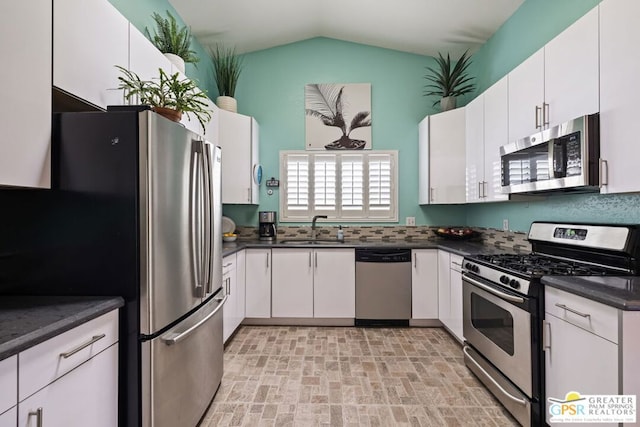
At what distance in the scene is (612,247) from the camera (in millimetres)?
1737

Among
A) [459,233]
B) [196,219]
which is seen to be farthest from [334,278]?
[196,219]

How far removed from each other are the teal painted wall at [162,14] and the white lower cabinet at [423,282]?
104 inches

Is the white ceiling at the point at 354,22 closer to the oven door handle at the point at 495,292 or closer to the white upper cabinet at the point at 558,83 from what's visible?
the white upper cabinet at the point at 558,83

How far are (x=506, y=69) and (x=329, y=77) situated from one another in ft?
6.42

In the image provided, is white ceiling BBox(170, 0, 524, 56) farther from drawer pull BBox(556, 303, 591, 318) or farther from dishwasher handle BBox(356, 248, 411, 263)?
drawer pull BBox(556, 303, 591, 318)

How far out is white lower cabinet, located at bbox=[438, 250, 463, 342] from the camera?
286cm

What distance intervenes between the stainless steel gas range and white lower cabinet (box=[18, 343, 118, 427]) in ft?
6.66

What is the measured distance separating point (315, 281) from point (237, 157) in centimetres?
163

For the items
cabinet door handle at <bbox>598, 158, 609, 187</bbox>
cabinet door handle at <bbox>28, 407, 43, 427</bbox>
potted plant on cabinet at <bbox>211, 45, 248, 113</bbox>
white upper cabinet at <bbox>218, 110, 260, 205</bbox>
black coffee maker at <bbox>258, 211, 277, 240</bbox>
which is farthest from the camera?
black coffee maker at <bbox>258, 211, 277, 240</bbox>

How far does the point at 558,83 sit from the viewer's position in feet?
6.44

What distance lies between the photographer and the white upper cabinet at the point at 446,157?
3.40m

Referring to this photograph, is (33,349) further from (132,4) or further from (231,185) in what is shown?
(231,185)

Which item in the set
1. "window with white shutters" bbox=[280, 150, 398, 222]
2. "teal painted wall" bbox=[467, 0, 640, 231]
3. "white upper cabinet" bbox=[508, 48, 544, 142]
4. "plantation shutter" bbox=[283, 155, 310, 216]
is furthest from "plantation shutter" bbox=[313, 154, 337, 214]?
"white upper cabinet" bbox=[508, 48, 544, 142]

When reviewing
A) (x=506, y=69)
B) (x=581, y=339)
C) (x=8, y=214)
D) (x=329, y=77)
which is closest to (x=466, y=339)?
(x=581, y=339)
